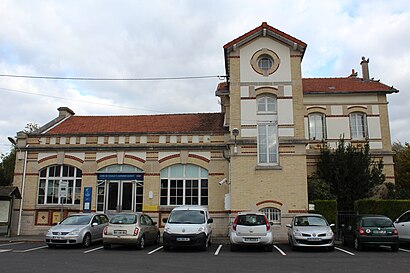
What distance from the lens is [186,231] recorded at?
1443cm

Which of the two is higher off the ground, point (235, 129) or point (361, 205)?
point (235, 129)

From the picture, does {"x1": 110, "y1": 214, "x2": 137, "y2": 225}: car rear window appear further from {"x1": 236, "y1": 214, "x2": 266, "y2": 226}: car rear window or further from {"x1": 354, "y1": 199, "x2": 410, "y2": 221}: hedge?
{"x1": 354, "y1": 199, "x2": 410, "y2": 221}: hedge

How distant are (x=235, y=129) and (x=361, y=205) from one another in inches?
300

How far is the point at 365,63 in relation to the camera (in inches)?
1193

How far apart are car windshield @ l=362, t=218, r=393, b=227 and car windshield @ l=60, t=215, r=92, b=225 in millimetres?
11697

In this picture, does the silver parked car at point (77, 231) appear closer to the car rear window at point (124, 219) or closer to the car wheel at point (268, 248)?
the car rear window at point (124, 219)

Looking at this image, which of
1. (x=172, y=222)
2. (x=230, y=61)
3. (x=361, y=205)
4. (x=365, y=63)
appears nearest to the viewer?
(x=172, y=222)

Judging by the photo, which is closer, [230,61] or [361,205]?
[361,205]

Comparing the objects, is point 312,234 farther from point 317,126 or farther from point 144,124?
point 317,126

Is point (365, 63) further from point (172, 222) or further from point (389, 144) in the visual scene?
point (172, 222)

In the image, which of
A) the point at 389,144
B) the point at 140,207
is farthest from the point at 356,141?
the point at 140,207

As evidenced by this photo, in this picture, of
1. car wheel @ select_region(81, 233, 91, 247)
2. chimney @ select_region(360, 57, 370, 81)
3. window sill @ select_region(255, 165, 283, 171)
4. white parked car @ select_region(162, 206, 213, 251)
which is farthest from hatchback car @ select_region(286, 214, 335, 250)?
chimney @ select_region(360, 57, 370, 81)

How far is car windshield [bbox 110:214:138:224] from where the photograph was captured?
15477mm

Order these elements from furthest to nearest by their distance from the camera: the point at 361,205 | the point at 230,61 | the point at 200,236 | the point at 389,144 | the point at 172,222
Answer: the point at 389,144 → the point at 230,61 → the point at 361,205 → the point at 172,222 → the point at 200,236
